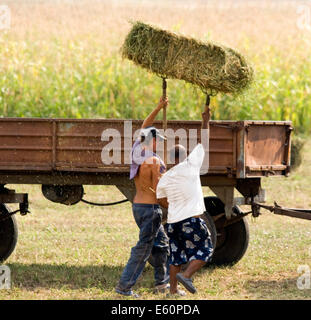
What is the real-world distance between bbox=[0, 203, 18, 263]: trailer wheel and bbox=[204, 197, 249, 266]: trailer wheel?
2447 millimetres

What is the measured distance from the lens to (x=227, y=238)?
8.54 meters

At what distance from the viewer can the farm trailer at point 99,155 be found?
7.69 m

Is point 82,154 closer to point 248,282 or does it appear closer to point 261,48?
point 248,282

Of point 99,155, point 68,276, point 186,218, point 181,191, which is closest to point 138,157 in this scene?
point 181,191

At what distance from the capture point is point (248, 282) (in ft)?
25.3

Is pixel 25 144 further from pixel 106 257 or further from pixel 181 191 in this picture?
pixel 181 191

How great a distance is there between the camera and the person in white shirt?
6504 millimetres

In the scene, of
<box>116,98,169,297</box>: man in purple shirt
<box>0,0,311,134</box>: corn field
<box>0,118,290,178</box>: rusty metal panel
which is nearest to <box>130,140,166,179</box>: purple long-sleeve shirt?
<box>116,98,169,297</box>: man in purple shirt

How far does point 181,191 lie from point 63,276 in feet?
7.24

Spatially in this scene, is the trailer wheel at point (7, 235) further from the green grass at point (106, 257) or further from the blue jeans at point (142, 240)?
the blue jeans at point (142, 240)

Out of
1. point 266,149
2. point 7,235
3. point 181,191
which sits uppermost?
point 266,149
